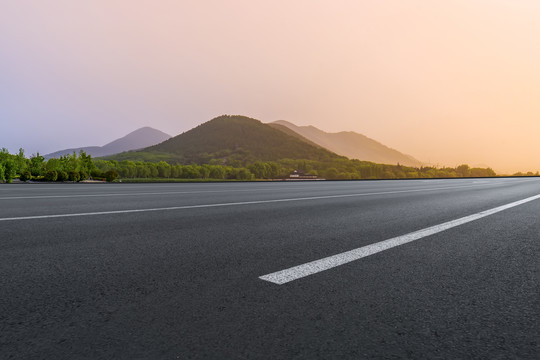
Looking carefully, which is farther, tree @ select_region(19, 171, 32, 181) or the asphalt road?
tree @ select_region(19, 171, 32, 181)

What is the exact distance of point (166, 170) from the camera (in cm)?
11225

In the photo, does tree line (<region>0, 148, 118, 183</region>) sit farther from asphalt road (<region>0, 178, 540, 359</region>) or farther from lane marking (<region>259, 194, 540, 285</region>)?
lane marking (<region>259, 194, 540, 285</region>)

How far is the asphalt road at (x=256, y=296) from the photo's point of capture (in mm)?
2082


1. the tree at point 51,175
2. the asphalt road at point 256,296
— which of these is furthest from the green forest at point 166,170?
the asphalt road at point 256,296

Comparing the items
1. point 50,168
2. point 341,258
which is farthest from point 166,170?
point 341,258

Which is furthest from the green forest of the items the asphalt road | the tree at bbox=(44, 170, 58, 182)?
the asphalt road

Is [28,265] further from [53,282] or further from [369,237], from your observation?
[369,237]

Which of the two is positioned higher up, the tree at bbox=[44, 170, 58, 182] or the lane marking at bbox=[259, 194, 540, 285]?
the tree at bbox=[44, 170, 58, 182]

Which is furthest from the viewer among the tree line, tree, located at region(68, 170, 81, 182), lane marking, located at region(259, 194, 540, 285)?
tree, located at region(68, 170, 81, 182)

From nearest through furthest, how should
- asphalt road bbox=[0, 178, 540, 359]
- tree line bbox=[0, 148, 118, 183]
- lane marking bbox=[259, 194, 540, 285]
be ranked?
1. asphalt road bbox=[0, 178, 540, 359]
2. lane marking bbox=[259, 194, 540, 285]
3. tree line bbox=[0, 148, 118, 183]

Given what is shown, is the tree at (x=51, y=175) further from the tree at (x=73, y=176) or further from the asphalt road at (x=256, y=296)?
the asphalt road at (x=256, y=296)

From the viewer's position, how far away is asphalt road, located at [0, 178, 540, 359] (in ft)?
6.83

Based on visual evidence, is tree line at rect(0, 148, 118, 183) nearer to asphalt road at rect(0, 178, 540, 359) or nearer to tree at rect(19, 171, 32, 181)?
tree at rect(19, 171, 32, 181)

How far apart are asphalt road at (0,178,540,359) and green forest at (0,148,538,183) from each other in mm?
27789
